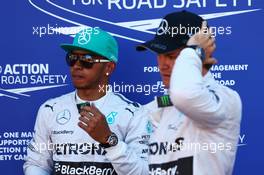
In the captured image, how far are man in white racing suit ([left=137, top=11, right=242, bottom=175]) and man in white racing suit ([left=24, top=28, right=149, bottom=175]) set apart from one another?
1.98 feet

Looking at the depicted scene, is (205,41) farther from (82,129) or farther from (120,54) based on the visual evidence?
(120,54)

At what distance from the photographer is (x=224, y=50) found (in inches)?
118

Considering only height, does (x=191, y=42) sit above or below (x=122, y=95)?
above

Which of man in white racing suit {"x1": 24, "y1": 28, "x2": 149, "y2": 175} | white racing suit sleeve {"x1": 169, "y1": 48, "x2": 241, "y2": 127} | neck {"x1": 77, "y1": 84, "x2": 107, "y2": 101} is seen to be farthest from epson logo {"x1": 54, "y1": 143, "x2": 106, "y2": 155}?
white racing suit sleeve {"x1": 169, "y1": 48, "x2": 241, "y2": 127}

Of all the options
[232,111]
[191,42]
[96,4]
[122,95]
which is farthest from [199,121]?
[96,4]

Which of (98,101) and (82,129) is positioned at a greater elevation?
(98,101)

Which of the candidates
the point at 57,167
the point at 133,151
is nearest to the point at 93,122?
the point at 133,151

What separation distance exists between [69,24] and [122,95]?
18.0 inches

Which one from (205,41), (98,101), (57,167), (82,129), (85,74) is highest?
(205,41)

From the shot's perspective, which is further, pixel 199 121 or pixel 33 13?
pixel 33 13

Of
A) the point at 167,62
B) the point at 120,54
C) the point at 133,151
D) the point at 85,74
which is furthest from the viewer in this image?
the point at 120,54

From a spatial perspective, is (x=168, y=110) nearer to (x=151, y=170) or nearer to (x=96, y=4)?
(x=151, y=170)

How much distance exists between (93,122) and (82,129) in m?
0.37

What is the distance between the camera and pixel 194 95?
1818mm
